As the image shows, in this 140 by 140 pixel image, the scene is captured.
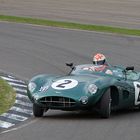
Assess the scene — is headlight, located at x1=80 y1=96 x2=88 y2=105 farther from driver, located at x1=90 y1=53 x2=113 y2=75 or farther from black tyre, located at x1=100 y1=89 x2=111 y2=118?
driver, located at x1=90 y1=53 x2=113 y2=75

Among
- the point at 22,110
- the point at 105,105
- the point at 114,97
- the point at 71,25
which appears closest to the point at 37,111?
the point at 22,110

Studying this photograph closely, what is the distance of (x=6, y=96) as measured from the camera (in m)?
15.4

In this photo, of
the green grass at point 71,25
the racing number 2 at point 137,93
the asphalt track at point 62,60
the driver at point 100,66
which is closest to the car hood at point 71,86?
the asphalt track at point 62,60

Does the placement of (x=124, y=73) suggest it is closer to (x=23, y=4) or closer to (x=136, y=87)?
(x=136, y=87)

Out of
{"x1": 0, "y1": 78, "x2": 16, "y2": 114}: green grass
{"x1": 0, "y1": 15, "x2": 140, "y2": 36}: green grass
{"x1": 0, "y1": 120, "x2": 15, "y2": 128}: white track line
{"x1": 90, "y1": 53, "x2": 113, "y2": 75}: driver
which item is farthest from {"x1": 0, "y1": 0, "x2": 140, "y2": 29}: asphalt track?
{"x1": 0, "y1": 120, "x2": 15, "y2": 128}: white track line

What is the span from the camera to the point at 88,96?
12891mm

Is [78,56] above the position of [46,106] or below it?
below

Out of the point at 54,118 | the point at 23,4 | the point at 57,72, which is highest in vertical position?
the point at 54,118

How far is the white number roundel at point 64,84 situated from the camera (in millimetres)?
12998

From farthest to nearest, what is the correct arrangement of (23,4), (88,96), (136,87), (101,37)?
1. (23,4)
2. (101,37)
3. (136,87)
4. (88,96)

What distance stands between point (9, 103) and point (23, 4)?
32.8 meters

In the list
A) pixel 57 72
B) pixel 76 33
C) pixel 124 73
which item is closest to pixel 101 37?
pixel 76 33

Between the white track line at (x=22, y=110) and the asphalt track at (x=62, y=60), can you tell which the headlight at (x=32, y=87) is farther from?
the asphalt track at (x=62, y=60)

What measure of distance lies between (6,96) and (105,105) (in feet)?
10.5
